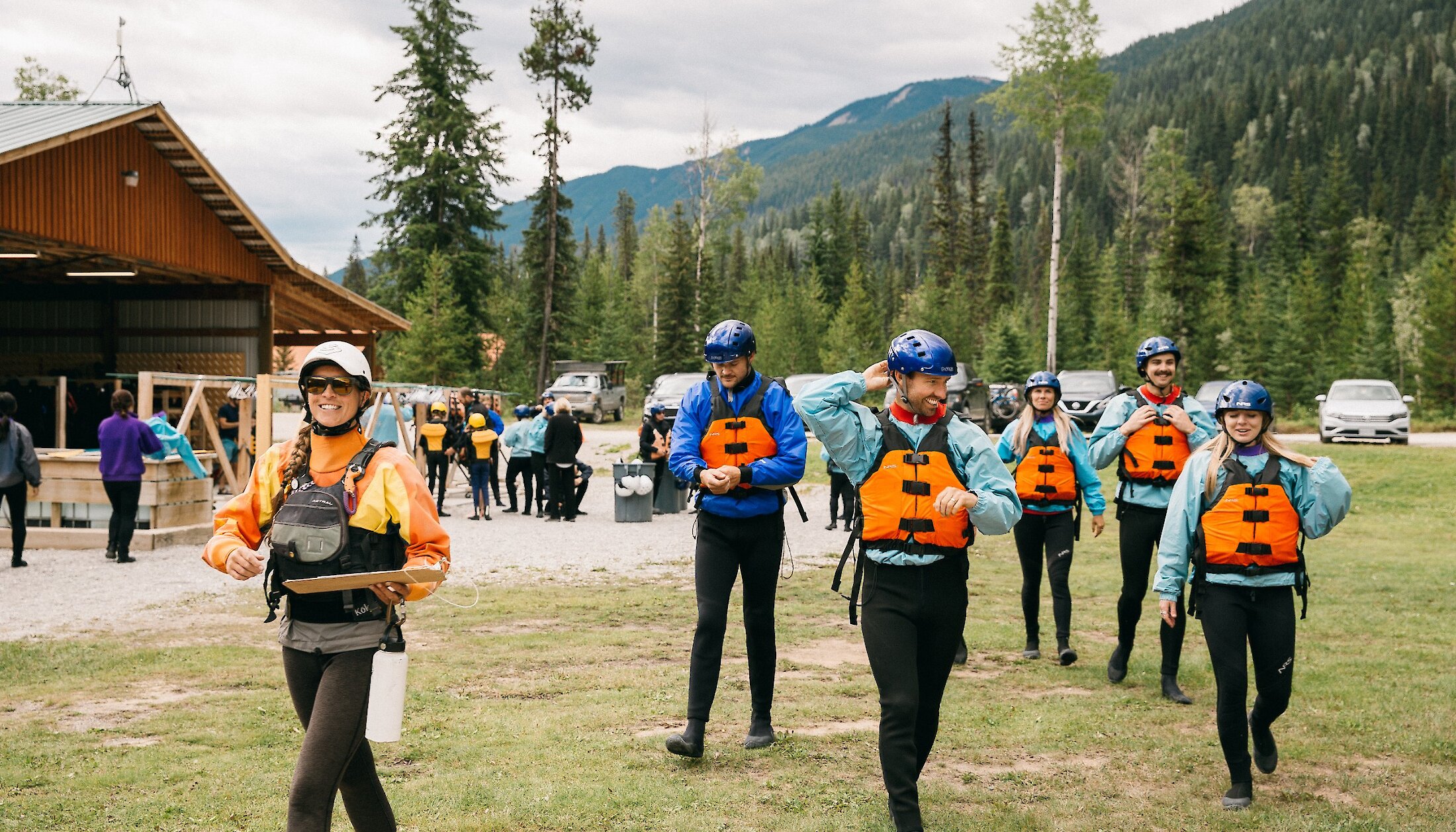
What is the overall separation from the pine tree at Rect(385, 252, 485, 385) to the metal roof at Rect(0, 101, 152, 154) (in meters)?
20.6

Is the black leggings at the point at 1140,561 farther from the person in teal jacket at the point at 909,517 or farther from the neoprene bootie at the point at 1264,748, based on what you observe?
the person in teal jacket at the point at 909,517

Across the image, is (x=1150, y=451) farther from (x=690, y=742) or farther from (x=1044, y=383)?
(x=690, y=742)

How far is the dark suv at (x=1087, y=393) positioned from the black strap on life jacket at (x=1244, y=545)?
24423 millimetres

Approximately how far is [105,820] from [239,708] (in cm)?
193

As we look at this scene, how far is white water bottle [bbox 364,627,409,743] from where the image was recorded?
3.47m

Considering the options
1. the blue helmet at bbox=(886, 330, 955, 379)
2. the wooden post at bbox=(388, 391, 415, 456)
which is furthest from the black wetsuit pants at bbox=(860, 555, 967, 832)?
the wooden post at bbox=(388, 391, 415, 456)

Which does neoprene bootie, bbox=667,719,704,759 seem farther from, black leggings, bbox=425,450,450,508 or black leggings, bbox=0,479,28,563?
black leggings, bbox=425,450,450,508

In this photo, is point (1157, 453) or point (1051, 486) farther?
point (1051, 486)

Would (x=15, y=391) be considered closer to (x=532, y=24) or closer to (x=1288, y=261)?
(x=532, y=24)

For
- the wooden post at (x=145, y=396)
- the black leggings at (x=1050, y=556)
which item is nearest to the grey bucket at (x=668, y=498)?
the wooden post at (x=145, y=396)

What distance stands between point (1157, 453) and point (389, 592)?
519cm

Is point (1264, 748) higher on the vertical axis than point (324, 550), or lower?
lower

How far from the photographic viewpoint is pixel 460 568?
13188 millimetres

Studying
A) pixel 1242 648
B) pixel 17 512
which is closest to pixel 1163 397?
pixel 1242 648
